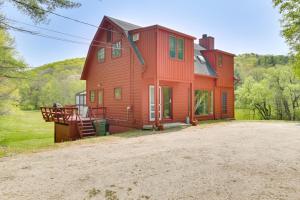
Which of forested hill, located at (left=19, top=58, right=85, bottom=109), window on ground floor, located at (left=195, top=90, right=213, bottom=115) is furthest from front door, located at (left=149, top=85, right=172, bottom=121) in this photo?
forested hill, located at (left=19, top=58, right=85, bottom=109)

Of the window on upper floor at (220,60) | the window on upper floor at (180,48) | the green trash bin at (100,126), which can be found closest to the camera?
the green trash bin at (100,126)

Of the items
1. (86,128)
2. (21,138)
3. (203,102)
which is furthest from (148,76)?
(21,138)

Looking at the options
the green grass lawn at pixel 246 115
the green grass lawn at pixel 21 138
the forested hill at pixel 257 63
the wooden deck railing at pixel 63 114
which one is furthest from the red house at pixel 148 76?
the forested hill at pixel 257 63

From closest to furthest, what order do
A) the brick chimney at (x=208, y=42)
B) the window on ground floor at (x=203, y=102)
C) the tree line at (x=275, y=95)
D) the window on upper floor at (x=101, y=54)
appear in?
1. the window on upper floor at (x=101, y=54)
2. the window on ground floor at (x=203, y=102)
3. the brick chimney at (x=208, y=42)
4. the tree line at (x=275, y=95)

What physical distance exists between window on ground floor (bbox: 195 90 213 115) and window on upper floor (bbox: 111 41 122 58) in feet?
20.8

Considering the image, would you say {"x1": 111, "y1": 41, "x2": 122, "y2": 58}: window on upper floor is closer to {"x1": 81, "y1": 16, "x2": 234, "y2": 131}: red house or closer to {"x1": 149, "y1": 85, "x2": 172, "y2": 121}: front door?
{"x1": 81, "y1": 16, "x2": 234, "y2": 131}: red house

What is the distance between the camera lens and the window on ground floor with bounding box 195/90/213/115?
699 inches

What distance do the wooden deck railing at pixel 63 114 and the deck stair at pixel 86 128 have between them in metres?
0.39

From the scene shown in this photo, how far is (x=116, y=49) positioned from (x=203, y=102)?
758cm

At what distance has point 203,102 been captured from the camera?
18250 mm

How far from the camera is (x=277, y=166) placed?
5.48 meters

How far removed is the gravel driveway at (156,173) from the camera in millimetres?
3958

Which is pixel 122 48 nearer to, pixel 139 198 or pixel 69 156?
pixel 69 156

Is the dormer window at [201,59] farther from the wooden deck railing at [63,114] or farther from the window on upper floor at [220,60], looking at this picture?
the wooden deck railing at [63,114]
